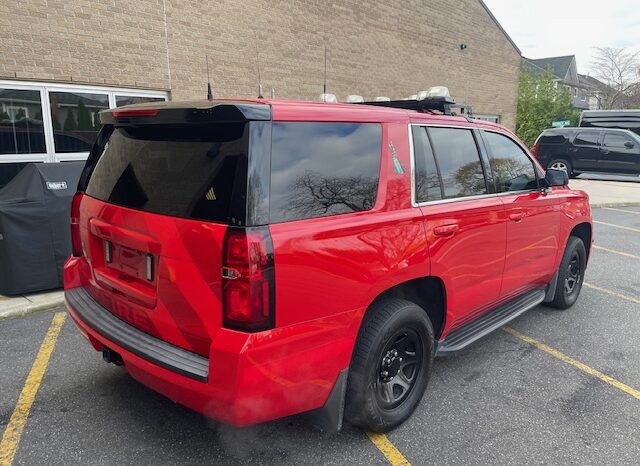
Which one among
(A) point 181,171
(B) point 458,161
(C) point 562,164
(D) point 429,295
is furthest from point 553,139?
(A) point 181,171

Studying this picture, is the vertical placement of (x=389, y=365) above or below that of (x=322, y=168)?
below

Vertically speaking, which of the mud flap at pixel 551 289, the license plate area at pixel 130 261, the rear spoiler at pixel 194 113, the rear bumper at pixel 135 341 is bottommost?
the mud flap at pixel 551 289

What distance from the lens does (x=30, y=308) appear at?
4590 mm

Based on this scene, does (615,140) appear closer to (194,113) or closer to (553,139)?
(553,139)

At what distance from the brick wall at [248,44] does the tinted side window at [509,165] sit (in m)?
6.41

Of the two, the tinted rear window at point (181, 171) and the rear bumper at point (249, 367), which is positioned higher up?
the tinted rear window at point (181, 171)

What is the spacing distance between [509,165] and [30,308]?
4477 mm

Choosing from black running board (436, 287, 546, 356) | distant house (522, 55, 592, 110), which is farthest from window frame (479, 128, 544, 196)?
distant house (522, 55, 592, 110)

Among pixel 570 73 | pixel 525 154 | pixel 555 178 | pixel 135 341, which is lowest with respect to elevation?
pixel 135 341

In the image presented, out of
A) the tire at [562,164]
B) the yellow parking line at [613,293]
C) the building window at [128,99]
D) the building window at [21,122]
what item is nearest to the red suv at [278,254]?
the yellow parking line at [613,293]

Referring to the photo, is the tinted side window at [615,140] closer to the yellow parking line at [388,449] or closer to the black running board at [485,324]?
the black running board at [485,324]

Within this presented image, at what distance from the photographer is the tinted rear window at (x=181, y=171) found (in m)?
2.09

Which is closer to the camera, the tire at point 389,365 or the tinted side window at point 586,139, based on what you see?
the tire at point 389,365

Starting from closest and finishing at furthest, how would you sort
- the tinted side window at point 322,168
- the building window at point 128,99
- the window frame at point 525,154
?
the tinted side window at point 322,168, the window frame at point 525,154, the building window at point 128,99
